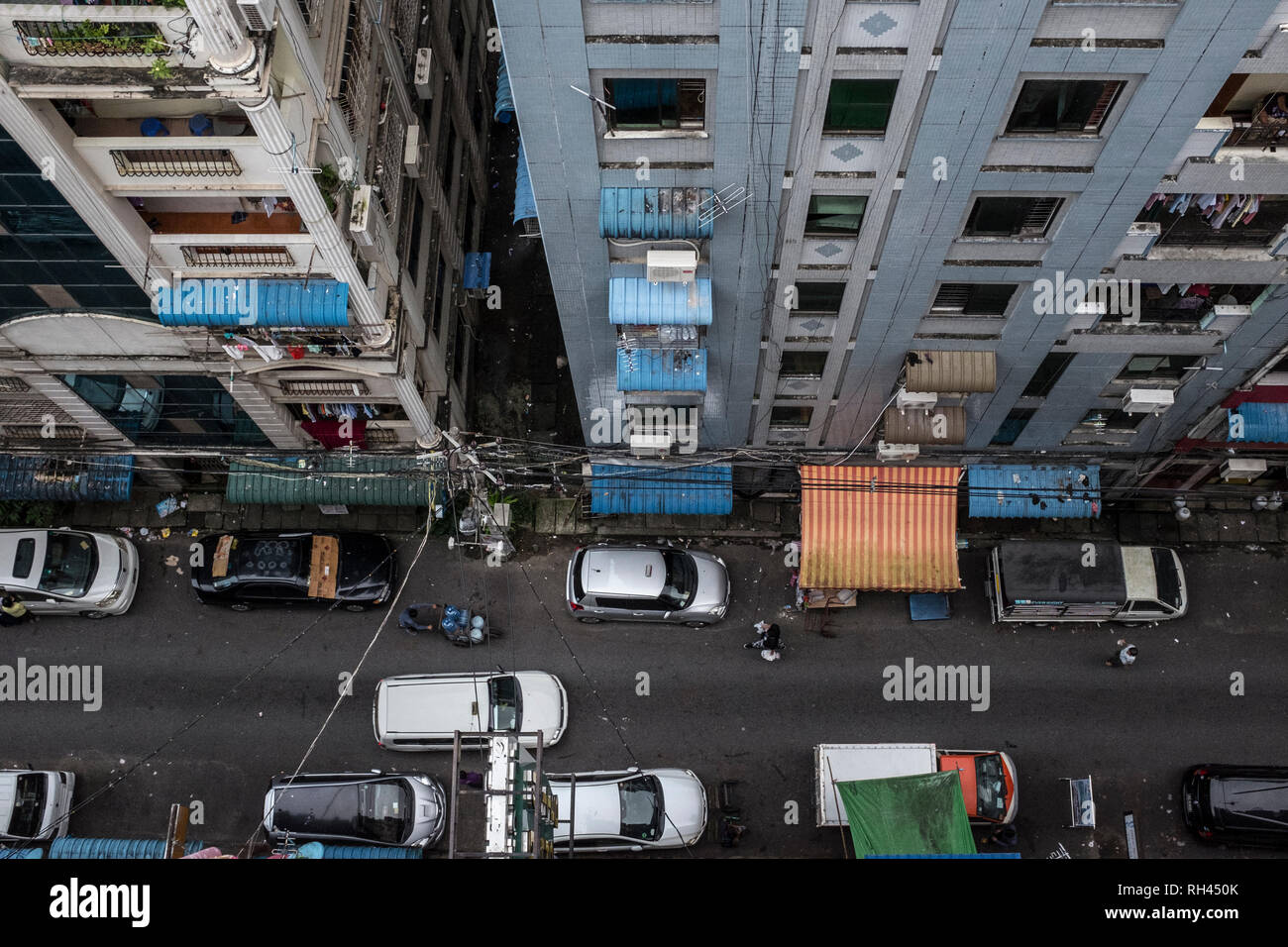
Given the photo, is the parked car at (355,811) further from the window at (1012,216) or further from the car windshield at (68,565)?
the window at (1012,216)

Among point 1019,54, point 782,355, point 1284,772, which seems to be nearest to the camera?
point 1019,54

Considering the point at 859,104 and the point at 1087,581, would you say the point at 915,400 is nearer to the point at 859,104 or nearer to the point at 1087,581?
the point at 1087,581

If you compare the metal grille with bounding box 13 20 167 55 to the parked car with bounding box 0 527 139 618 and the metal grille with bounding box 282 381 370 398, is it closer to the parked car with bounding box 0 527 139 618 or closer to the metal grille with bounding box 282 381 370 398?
the metal grille with bounding box 282 381 370 398

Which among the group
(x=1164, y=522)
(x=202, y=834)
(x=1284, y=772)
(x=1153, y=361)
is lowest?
(x=202, y=834)

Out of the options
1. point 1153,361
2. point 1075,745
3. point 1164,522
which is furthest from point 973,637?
point 1153,361

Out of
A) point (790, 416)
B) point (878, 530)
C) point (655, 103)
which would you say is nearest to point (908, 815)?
point (878, 530)

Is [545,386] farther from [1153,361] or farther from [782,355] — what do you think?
[1153,361]

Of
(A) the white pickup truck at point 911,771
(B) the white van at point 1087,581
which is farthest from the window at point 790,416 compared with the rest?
(A) the white pickup truck at point 911,771

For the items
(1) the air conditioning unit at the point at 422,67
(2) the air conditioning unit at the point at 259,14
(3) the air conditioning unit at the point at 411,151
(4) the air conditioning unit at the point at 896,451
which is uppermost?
(1) the air conditioning unit at the point at 422,67
